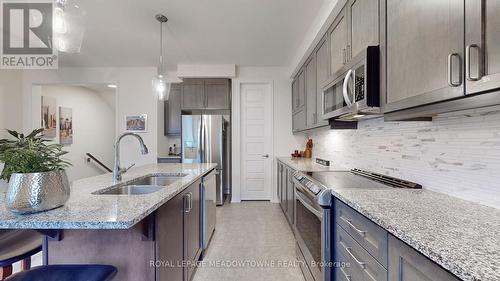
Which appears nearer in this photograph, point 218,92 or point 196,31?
point 196,31

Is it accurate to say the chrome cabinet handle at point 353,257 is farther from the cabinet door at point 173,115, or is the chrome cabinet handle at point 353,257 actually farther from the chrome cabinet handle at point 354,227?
the cabinet door at point 173,115

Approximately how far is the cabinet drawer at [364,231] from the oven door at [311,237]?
0.69ft

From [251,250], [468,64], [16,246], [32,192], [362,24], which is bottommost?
[251,250]

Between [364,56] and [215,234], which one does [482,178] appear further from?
[215,234]

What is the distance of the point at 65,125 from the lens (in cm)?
519

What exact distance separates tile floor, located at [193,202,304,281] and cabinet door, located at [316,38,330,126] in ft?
4.80

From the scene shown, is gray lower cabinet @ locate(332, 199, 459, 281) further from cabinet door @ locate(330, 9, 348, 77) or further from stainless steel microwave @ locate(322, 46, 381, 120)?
cabinet door @ locate(330, 9, 348, 77)

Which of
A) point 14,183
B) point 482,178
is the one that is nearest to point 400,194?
point 482,178

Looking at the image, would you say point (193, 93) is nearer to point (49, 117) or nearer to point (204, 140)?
point (204, 140)

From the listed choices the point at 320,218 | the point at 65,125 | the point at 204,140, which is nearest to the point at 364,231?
the point at 320,218

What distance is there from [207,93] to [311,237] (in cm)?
354

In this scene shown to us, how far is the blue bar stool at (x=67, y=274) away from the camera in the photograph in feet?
3.23

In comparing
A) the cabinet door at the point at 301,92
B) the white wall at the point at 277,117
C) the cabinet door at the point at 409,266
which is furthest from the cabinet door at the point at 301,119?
the cabinet door at the point at 409,266

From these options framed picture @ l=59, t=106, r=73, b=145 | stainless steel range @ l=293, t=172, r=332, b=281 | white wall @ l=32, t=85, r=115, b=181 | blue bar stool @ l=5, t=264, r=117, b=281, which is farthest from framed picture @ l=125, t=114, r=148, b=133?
blue bar stool @ l=5, t=264, r=117, b=281
